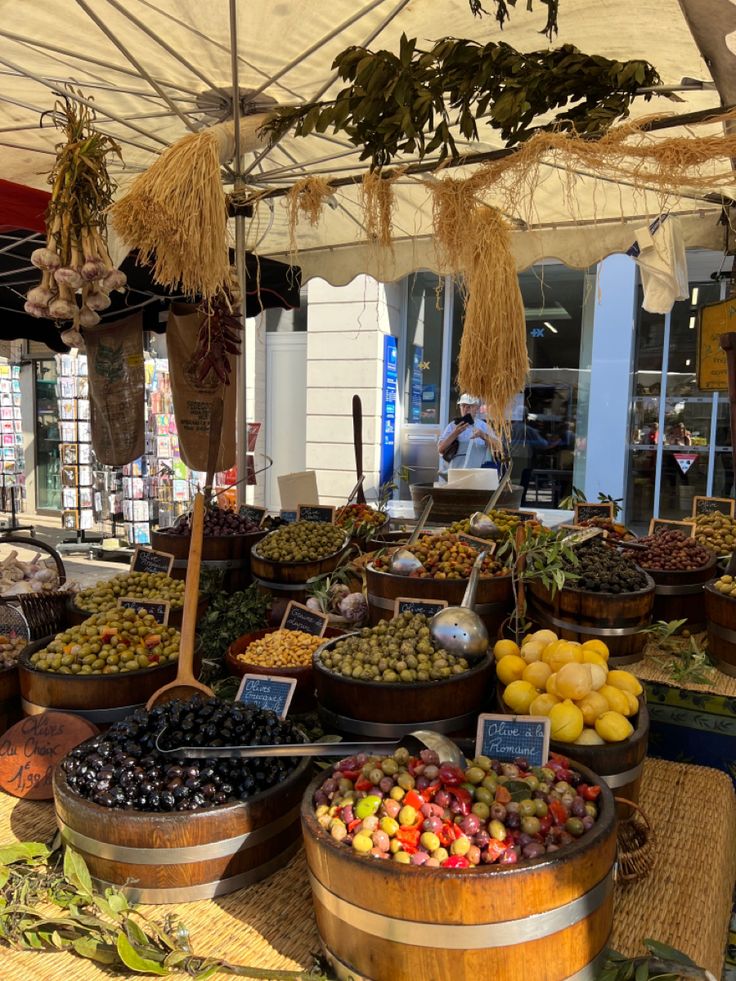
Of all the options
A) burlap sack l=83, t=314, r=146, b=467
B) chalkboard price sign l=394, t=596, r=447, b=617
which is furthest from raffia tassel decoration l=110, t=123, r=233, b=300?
burlap sack l=83, t=314, r=146, b=467

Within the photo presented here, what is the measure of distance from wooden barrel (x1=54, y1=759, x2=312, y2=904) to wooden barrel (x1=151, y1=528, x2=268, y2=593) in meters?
2.25

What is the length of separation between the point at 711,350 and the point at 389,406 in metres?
6.05

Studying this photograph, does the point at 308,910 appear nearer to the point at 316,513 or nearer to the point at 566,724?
the point at 566,724

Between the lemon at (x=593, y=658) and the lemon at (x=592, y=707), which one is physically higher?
the lemon at (x=593, y=658)

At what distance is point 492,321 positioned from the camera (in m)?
2.97

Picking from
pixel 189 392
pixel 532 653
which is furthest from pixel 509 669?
pixel 189 392

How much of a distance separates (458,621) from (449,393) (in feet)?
27.8

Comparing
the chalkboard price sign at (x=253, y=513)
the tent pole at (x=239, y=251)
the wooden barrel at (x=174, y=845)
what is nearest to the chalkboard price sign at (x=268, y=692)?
the wooden barrel at (x=174, y=845)

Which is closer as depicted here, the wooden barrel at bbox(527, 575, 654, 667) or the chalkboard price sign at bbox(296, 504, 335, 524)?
the wooden barrel at bbox(527, 575, 654, 667)

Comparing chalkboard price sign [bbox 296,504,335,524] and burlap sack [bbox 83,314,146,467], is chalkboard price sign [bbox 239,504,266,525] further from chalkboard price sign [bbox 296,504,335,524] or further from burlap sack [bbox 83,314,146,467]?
burlap sack [bbox 83,314,146,467]

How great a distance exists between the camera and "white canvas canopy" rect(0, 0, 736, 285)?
3096mm

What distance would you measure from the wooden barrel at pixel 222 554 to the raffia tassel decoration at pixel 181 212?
152cm

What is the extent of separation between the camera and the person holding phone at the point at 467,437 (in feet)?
13.2

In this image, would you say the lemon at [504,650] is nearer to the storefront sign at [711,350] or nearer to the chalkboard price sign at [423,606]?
the chalkboard price sign at [423,606]
